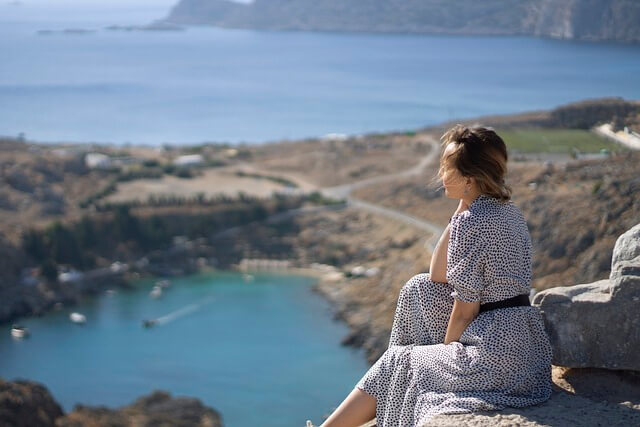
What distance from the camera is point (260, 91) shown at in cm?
7438

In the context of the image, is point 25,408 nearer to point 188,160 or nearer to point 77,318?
point 77,318

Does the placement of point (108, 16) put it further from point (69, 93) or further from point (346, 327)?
point (346, 327)

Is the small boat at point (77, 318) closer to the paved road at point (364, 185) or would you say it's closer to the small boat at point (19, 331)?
the small boat at point (19, 331)

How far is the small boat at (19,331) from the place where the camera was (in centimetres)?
2744

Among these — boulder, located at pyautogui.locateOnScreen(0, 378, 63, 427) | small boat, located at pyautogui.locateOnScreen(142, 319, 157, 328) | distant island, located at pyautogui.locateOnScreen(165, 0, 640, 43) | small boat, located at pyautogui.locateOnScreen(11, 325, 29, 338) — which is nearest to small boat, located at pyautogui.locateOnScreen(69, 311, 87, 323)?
small boat, located at pyautogui.locateOnScreen(11, 325, 29, 338)

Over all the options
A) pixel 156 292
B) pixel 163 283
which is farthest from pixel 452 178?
pixel 163 283

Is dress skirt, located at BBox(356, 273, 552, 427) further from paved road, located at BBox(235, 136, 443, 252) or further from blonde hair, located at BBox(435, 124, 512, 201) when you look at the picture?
paved road, located at BBox(235, 136, 443, 252)

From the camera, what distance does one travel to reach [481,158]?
3506 millimetres

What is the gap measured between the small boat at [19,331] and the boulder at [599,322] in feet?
84.3

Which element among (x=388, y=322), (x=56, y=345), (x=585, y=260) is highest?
(x=585, y=260)

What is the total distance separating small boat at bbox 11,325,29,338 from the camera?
90.0 ft

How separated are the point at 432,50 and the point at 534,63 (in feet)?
107

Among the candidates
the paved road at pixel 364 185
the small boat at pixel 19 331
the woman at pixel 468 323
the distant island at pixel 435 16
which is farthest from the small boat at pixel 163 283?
the woman at pixel 468 323

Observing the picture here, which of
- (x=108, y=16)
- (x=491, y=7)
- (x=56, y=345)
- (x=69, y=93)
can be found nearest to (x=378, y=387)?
(x=56, y=345)
